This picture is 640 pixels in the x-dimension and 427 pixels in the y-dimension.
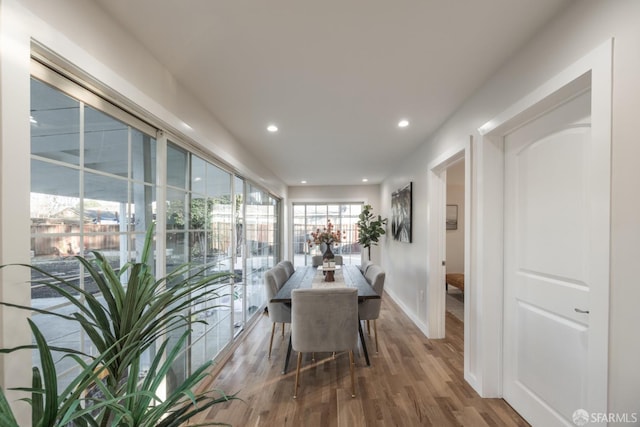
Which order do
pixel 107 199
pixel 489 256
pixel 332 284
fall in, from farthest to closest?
1. pixel 332 284
2. pixel 489 256
3. pixel 107 199

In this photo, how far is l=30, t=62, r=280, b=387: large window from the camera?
113 cm

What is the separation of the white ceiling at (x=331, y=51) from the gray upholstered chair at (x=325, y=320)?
1.58m

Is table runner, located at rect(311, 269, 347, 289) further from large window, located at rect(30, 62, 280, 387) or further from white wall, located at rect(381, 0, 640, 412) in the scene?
white wall, located at rect(381, 0, 640, 412)

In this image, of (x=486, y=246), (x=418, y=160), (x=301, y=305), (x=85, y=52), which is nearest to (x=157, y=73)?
(x=85, y=52)

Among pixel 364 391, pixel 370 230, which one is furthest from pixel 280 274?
pixel 370 230

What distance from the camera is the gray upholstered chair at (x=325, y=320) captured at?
87.8 inches

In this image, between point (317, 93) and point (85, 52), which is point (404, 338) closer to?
point (317, 93)

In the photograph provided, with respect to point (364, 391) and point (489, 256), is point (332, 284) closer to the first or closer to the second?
point (364, 391)

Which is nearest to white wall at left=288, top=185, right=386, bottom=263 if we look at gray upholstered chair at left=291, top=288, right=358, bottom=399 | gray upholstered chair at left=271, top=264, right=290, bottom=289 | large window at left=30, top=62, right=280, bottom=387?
gray upholstered chair at left=271, top=264, right=290, bottom=289

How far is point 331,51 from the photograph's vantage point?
168cm

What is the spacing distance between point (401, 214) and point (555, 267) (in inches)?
117

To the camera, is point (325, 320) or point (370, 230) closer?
point (325, 320)

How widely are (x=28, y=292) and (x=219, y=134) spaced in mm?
2057

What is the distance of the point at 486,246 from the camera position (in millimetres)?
2055
